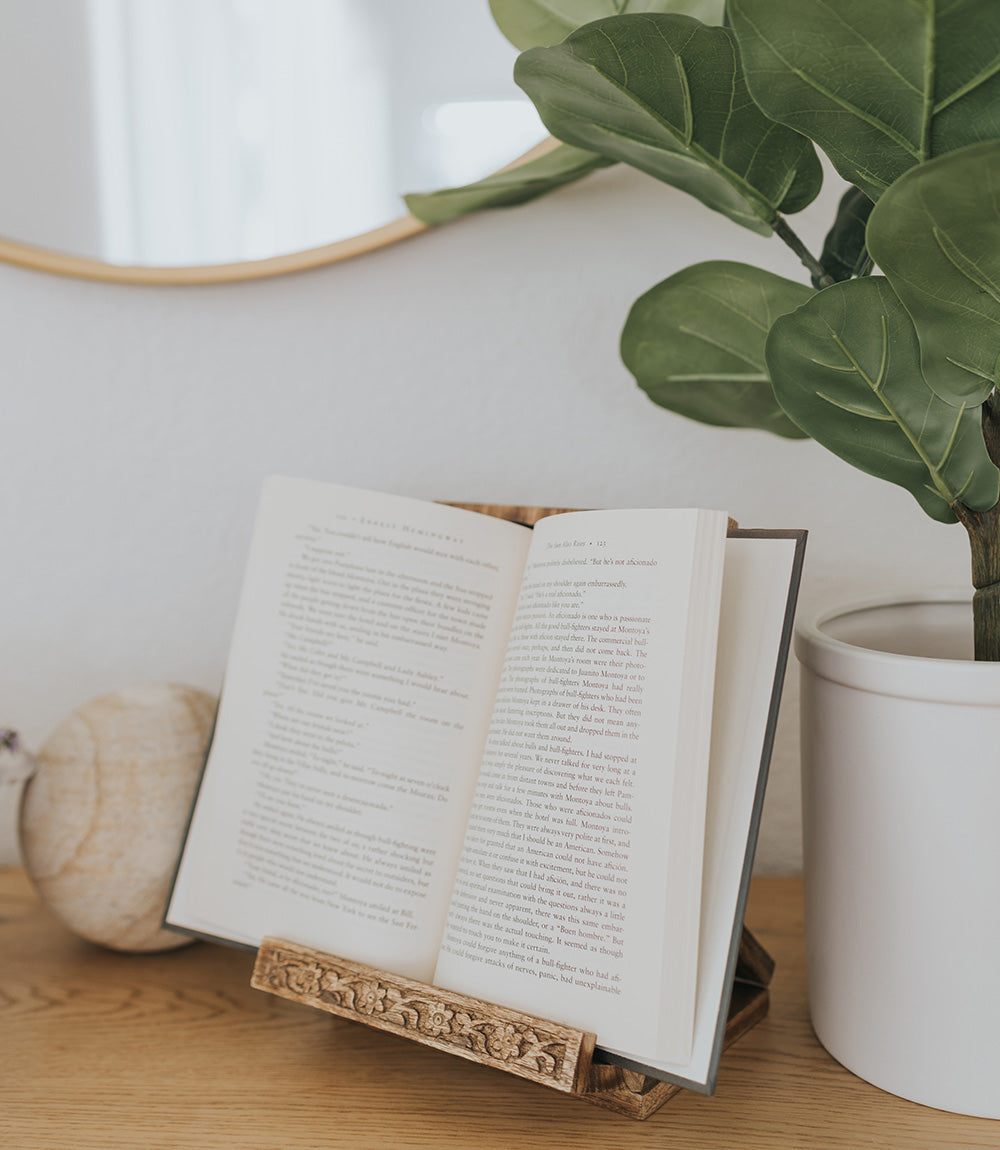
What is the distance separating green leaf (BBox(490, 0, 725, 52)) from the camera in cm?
48

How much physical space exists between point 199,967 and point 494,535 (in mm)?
356

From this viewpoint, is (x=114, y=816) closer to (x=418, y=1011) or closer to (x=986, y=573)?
(x=418, y=1011)

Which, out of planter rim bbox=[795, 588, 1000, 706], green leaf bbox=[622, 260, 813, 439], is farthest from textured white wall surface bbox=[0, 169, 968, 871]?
planter rim bbox=[795, 588, 1000, 706]

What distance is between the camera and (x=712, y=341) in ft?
1.75

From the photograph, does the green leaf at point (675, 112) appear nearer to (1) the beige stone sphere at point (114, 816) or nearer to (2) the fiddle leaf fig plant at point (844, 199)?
(2) the fiddle leaf fig plant at point (844, 199)

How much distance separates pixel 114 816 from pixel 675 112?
20.3 inches

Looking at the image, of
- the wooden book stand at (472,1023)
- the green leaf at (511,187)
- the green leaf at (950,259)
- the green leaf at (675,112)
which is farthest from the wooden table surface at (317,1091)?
the green leaf at (511,187)

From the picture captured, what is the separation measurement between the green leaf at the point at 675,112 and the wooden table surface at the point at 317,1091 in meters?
0.45

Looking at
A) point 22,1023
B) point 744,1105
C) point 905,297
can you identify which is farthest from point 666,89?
point 22,1023

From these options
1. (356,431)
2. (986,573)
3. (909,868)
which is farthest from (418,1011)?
(356,431)

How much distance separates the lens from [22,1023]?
1.76 ft

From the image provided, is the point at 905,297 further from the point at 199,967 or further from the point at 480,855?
the point at 199,967

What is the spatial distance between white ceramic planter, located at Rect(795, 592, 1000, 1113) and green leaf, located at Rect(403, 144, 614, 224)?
369 millimetres

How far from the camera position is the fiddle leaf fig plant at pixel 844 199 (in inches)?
12.8
